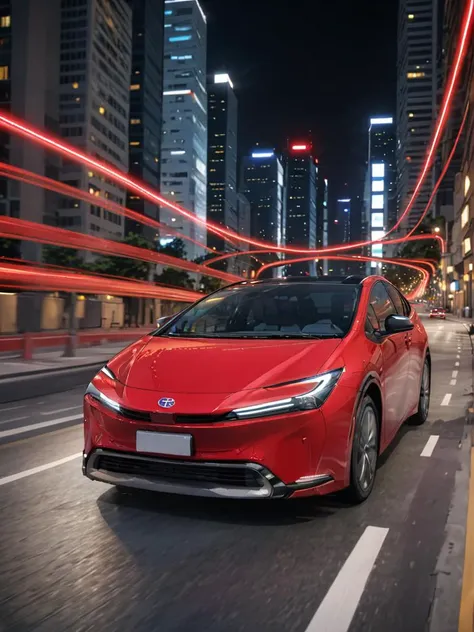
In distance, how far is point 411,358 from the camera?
6121 millimetres

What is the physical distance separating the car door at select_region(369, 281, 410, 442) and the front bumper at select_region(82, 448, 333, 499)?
139 centimetres

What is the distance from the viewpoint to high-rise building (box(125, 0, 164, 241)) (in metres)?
129

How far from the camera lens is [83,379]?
13828mm

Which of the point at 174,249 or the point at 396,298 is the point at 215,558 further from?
the point at 174,249

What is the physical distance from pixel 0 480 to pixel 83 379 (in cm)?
891

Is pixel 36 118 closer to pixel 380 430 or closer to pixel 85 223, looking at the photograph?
pixel 85 223

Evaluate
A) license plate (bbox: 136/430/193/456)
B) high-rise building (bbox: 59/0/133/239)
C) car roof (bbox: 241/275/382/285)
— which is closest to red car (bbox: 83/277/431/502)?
license plate (bbox: 136/430/193/456)

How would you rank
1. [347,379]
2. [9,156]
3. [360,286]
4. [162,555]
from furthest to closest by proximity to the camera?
1. [9,156]
2. [360,286]
3. [347,379]
4. [162,555]

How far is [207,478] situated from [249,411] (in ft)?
1.55

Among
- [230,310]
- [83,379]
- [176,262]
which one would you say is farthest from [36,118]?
[230,310]

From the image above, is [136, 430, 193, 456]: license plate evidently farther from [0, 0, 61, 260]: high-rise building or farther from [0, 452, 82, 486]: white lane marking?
[0, 0, 61, 260]: high-rise building

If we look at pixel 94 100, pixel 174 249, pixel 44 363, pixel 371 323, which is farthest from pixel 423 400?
pixel 94 100

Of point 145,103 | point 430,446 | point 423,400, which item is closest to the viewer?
point 430,446

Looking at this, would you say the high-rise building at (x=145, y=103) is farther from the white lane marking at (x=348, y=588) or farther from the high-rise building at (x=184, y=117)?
the white lane marking at (x=348, y=588)
